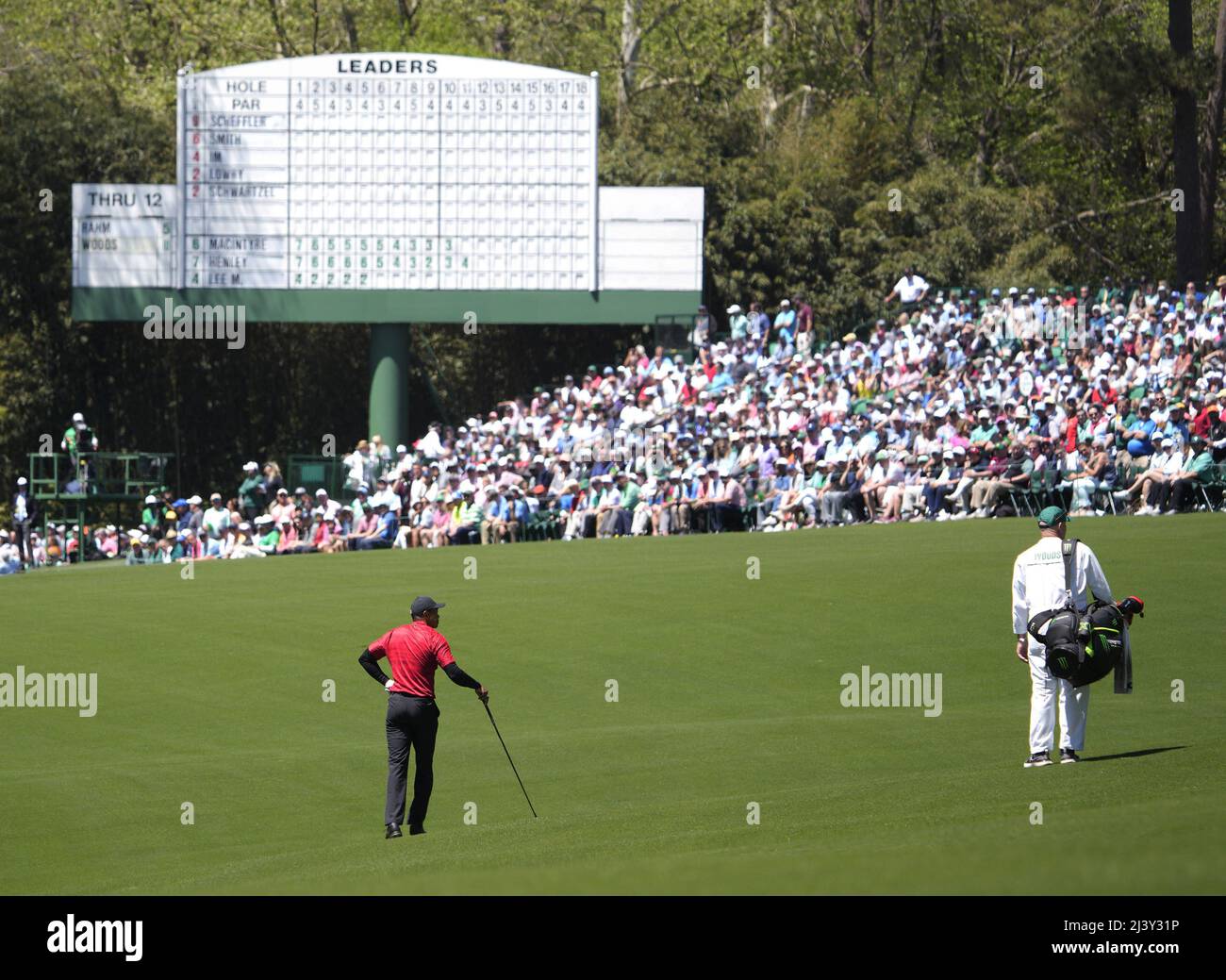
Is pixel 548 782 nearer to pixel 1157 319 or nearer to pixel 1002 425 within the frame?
pixel 1002 425

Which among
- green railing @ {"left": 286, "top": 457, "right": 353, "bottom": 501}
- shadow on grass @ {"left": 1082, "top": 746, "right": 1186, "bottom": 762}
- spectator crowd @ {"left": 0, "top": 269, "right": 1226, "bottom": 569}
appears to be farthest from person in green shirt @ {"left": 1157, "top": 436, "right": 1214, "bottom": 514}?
green railing @ {"left": 286, "top": 457, "right": 353, "bottom": 501}

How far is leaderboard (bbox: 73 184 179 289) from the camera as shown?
3716cm

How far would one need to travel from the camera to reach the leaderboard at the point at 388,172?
36562 mm

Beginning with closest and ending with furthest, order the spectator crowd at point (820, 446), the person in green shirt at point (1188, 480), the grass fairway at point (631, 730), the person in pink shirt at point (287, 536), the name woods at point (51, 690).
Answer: the grass fairway at point (631, 730), the name woods at point (51, 690), the person in green shirt at point (1188, 480), the spectator crowd at point (820, 446), the person in pink shirt at point (287, 536)

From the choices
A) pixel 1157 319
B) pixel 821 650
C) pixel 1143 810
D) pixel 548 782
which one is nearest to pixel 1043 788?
pixel 1143 810

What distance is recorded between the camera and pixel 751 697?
18578mm

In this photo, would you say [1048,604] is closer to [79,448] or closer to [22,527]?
[22,527]

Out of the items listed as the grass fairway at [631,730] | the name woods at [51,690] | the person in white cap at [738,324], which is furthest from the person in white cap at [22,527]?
the person in white cap at [738,324]

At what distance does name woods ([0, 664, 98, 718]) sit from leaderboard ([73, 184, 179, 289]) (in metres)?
18.7

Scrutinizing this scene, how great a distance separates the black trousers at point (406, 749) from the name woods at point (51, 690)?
6.40 metres

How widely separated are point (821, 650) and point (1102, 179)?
35.1 meters

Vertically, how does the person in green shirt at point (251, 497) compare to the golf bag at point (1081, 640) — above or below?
above

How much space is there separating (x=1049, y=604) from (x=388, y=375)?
27.3 metres

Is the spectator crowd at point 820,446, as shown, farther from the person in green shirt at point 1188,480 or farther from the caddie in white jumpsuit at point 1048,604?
the caddie in white jumpsuit at point 1048,604
